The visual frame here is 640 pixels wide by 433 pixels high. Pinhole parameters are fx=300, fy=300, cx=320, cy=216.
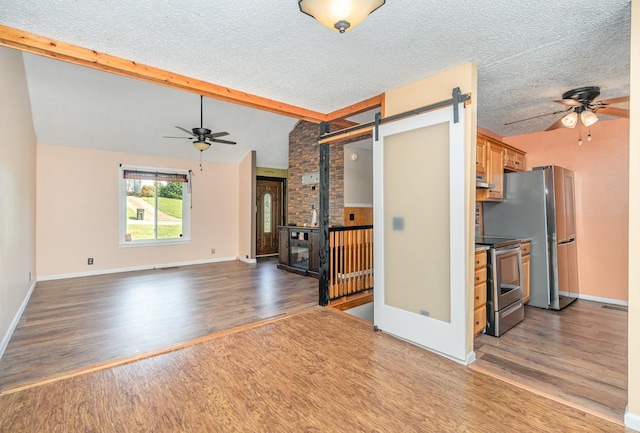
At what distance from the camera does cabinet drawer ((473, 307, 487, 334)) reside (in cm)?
294

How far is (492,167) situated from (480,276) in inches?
64.1

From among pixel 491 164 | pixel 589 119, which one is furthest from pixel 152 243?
pixel 589 119

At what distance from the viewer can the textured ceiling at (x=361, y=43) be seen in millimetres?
1784

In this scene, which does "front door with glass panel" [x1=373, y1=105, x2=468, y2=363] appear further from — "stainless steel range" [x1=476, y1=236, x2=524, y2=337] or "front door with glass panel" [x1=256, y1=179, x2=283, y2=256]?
"front door with glass panel" [x1=256, y1=179, x2=283, y2=256]

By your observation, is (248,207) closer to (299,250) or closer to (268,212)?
(268,212)

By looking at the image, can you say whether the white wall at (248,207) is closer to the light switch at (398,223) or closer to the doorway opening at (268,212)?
the doorway opening at (268,212)

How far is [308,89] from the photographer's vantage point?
3.02 meters

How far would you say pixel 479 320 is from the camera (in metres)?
2.99

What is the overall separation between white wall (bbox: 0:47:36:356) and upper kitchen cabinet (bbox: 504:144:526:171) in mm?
5670

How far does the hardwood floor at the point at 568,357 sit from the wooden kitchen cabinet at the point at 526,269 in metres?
0.30

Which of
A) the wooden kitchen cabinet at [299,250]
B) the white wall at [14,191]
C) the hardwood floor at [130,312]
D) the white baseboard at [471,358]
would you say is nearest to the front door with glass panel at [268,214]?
the wooden kitchen cabinet at [299,250]

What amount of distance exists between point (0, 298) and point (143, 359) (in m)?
1.42

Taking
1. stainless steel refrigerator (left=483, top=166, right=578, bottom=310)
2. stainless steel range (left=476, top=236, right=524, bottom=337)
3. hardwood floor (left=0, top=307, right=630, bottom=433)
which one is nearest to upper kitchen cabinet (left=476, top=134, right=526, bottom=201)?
stainless steel refrigerator (left=483, top=166, right=578, bottom=310)

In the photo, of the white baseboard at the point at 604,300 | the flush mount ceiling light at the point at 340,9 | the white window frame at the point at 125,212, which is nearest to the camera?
the flush mount ceiling light at the point at 340,9
